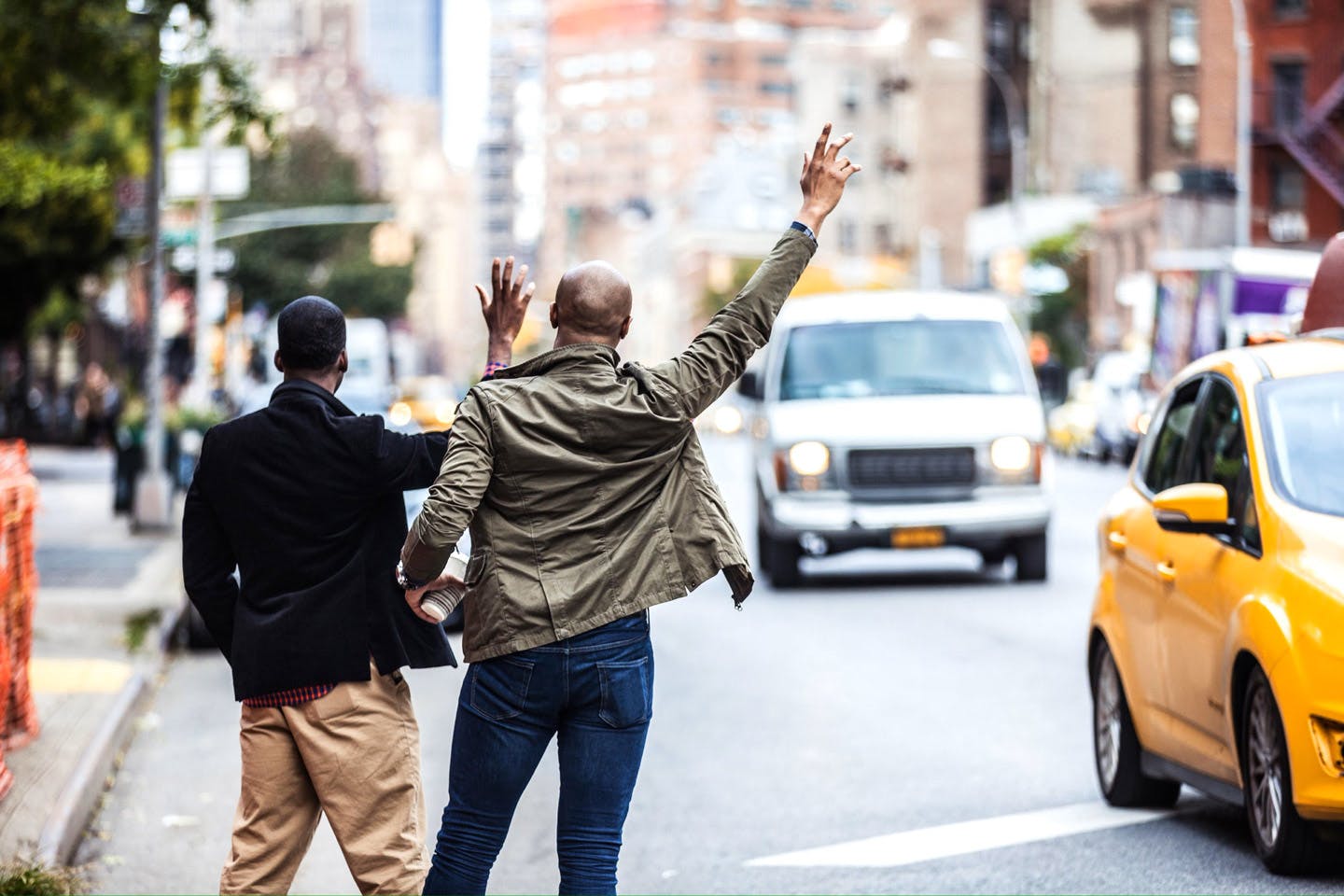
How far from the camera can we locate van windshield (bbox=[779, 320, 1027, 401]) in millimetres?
17969

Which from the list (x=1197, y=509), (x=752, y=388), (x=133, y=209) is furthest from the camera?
(x=133, y=209)

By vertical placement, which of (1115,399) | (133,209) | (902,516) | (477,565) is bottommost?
(1115,399)

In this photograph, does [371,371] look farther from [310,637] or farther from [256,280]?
[310,637]

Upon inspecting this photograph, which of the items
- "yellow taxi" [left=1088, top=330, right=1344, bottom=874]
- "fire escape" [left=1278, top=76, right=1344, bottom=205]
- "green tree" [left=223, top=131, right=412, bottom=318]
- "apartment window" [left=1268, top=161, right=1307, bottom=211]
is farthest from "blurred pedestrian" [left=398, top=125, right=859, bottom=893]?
"green tree" [left=223, top=131, right=412, bottom=318]

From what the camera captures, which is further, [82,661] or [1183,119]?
[1183,119]

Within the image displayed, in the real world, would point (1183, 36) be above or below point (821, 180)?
above

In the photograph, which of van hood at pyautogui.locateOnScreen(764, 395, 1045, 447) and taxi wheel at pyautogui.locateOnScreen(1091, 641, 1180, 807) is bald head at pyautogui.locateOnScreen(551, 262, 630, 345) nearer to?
taxi wheel at pyautogui.locateOnScreen(1091, 641, 1180, 807)

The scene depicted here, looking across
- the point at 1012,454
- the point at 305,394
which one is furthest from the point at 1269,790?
the point at 1012,454

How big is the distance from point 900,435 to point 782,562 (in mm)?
1469

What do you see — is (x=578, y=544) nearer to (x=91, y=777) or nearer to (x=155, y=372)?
(x=91, y=777)

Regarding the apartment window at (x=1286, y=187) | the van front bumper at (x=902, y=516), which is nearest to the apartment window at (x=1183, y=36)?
the apartment window at (x=1286, y=187)

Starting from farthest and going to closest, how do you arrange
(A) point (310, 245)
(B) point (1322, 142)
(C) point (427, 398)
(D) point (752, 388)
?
(A) point (310, 245)
(B) point (1322, 142)
(C) point (427, 398)
(D) point (752, 388)

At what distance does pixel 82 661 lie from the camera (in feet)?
43.5

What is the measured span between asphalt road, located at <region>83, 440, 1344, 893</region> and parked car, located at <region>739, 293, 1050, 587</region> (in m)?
1.50
